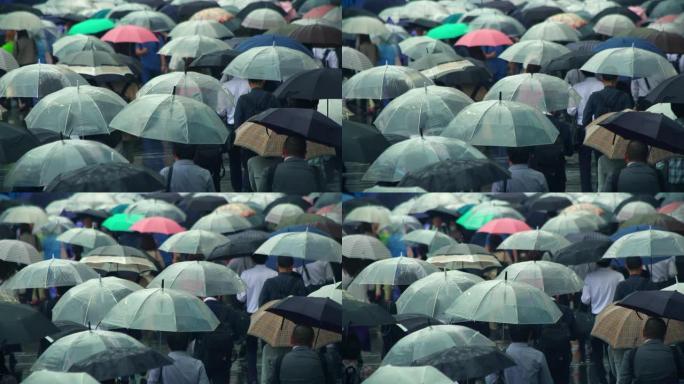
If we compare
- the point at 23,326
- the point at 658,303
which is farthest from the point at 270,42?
the point at 658,303

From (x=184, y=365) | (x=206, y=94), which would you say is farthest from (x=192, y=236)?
(x=184, y=365)

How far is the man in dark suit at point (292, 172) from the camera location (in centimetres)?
1972

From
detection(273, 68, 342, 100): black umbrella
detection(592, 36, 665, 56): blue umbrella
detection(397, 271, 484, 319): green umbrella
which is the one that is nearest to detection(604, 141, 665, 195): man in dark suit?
detection(397, 271, 484, 319): green umbrella

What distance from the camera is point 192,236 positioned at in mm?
21531

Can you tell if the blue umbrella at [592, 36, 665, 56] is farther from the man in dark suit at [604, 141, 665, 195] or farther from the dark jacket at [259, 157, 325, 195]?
the dark jacket at [259, 157, 325, 195]

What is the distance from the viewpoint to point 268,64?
23.1m

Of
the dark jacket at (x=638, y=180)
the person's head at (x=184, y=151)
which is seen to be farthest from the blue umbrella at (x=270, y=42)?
the dark jacket at (x=638, y=180)

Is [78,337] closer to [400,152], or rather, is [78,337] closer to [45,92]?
[400,152]

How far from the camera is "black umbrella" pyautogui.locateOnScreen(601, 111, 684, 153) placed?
776 inches

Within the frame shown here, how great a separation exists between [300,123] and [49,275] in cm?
300

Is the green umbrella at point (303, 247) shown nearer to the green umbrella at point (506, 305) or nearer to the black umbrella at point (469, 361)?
the green umbrella at point (506, 305)

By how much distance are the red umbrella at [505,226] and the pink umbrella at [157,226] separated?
11.6 ft

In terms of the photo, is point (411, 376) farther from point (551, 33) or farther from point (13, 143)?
point (551, 33)

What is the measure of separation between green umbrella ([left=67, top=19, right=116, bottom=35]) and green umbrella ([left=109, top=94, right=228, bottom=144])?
8739 millimetres
